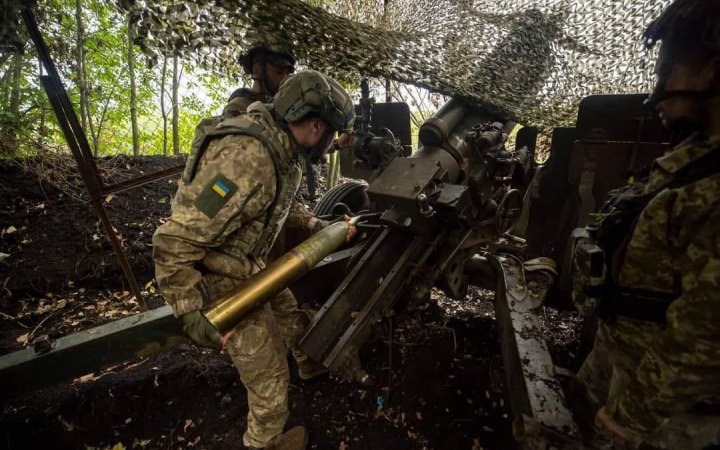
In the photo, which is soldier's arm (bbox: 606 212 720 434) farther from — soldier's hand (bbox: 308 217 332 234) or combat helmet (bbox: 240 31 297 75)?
combat helmet (bbox: 240 31 297 75)

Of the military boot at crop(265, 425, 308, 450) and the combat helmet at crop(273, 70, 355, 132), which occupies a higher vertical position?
the combat helmet at crop(273, 70, 355, 132)

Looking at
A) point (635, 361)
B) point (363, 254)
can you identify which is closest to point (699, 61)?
point (635, 361)

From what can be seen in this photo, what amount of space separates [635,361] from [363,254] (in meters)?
1.80

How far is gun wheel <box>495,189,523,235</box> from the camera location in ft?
9.87

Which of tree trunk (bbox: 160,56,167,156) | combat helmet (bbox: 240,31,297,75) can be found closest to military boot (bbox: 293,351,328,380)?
combat helmet (bbox: 240,31,297,75)

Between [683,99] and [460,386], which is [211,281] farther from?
[683,99]

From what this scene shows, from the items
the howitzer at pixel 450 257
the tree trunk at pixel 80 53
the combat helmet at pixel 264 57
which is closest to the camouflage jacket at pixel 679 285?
the howitzer at pixel 450 257

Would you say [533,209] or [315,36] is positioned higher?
[315,36]

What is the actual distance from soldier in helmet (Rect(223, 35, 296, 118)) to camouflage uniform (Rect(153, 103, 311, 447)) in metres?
1.39

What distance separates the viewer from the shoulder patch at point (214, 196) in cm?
174

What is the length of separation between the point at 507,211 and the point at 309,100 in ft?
7.00

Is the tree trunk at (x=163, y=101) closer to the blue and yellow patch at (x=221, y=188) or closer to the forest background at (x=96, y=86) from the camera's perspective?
the forest background at (x=96, y=86)

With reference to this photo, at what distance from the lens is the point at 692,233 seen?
49.5 inches

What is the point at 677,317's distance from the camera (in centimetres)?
122
